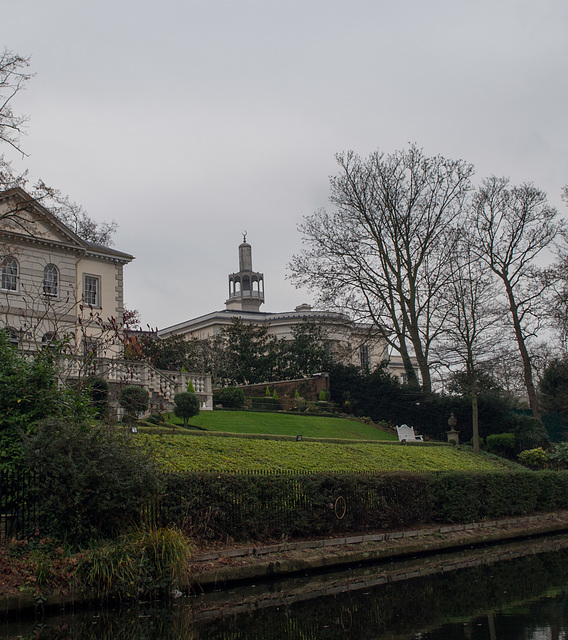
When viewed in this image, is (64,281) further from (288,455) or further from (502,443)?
(502,443)

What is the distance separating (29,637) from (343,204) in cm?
3186

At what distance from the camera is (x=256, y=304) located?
69000mm

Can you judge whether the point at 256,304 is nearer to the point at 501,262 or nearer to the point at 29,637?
the point at 501,262

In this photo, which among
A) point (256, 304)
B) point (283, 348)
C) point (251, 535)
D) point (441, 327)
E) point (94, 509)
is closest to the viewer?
point (94, 509)

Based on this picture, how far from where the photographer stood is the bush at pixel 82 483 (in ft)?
37.0

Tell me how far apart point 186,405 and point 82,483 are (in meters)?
13.5

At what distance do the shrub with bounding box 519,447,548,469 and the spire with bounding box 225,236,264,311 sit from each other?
39.9 metres

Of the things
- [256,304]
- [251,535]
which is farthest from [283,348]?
[251,535]

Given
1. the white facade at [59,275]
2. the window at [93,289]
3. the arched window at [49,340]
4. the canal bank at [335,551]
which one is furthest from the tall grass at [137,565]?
the window at [93,289]

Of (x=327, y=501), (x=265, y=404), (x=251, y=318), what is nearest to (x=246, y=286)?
(x=251, y=318)

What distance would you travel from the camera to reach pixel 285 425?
97.3 ft

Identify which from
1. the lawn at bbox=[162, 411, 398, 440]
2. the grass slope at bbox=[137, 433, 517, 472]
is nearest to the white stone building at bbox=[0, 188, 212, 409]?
the lawn at bbox=[162, 411, 398, 440]

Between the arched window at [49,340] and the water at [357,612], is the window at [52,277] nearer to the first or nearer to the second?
the arched window at [49,340]

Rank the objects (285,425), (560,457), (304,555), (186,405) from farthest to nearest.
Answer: (560,457) → (285,425) → (186,405) → (304,555)
